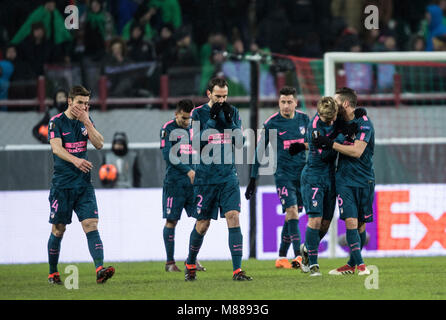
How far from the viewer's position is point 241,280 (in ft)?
29.1

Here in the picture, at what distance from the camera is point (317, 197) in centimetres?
898

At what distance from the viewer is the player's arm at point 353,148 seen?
8.64m

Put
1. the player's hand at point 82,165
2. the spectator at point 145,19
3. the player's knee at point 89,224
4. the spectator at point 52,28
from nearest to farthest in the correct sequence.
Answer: the player's hand at point 82,165 < the player's knee at point 89,224 < the spectator at point 52,28 < the spectator at point 145,19

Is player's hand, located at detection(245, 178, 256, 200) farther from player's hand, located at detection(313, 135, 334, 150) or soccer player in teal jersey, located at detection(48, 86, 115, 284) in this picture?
soccer player in teal jersey, located at detection(48, 86, 115, 284)

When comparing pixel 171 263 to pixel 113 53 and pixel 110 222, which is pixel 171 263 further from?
pixel 113 53

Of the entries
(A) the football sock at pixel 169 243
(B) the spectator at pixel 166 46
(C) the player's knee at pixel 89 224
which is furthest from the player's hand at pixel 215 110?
(B) the spectator at pixel 166 46

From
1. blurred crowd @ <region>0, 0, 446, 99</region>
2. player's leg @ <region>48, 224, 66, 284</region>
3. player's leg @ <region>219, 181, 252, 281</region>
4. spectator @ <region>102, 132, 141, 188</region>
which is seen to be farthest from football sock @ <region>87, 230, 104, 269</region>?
blurred crowd @ <region>0, 0, 446, 99</region>

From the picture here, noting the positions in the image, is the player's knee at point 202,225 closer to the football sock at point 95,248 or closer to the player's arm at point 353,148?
the football sock at point 95,248

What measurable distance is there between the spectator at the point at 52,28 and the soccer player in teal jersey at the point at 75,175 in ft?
23.3

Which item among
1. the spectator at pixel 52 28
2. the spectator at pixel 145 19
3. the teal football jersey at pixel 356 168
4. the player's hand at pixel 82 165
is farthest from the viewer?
the spectator at pixel 145 19

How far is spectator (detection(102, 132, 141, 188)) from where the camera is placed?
13008mm

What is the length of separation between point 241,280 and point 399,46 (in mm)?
9467

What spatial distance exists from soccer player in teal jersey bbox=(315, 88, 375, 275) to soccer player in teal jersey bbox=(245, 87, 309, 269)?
1362 mm
